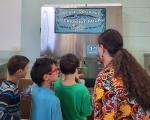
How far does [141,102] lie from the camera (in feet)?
4.49

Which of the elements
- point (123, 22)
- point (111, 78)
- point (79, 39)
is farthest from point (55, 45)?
point (111, 78)

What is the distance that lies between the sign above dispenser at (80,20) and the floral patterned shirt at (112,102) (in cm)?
179

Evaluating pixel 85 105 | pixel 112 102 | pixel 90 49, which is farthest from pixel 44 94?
pixel 90 49

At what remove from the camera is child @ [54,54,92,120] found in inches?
70.1

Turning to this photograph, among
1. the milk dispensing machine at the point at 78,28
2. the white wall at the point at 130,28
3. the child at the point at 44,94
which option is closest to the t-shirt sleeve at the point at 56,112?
the child at the point at 44,94

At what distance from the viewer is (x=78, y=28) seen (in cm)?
317

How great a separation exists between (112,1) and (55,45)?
811 mm

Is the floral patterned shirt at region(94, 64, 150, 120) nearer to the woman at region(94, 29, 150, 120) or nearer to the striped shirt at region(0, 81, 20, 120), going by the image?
the woman at region(94, 29, 150, 120)

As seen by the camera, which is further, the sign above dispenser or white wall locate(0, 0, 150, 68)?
white wall locate(0, 0, 150, 68)

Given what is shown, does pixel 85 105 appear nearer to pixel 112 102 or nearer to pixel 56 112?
pixel 56 112

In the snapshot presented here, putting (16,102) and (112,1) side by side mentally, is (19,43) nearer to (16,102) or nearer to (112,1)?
(112,1)

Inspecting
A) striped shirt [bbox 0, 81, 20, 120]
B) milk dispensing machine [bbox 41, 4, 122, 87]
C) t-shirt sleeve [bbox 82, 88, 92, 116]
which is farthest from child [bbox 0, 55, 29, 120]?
milk dispensing machine [bbox 41, 4, 122, 87]

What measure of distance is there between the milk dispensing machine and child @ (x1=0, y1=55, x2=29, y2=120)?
4.87ft

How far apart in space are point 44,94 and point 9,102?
0.19 metres
